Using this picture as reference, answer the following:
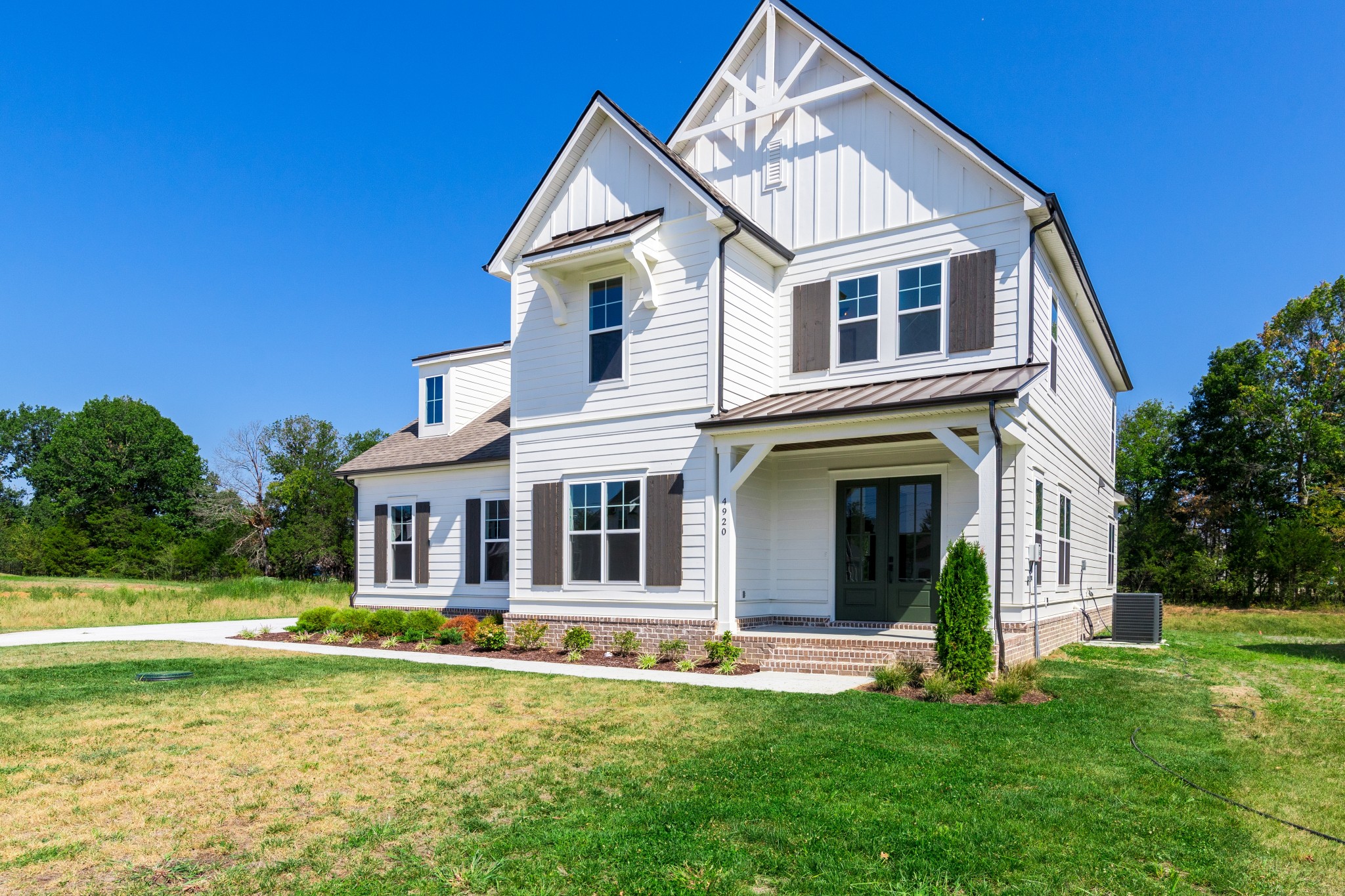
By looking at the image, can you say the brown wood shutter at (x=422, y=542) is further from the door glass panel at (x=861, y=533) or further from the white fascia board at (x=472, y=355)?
the door glass panel at (x=861, y=533)

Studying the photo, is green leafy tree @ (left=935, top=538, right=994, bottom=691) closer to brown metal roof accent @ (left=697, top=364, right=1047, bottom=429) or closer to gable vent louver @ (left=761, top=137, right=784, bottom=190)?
brown metal roof accent @ (left=697, top=364, right=1047, bottom=429)

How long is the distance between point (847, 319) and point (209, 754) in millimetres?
10352

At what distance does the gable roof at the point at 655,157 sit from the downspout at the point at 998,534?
477 centimetres

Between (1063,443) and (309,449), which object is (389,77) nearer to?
(1063,443)

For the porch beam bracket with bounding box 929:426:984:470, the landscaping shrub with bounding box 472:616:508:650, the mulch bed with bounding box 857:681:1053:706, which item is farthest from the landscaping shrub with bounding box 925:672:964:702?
the landscaping shrub with bounding box 472:616:508:650

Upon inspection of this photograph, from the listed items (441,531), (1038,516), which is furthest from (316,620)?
(1038,516)

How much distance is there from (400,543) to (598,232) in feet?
29.5

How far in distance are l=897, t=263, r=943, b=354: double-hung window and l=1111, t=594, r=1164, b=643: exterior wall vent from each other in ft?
22.7

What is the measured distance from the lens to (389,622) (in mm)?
15680

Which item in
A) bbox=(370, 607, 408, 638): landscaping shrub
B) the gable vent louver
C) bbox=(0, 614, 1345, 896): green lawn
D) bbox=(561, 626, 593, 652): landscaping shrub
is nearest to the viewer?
bbox=(0, 614, 1345, 896): green lawn

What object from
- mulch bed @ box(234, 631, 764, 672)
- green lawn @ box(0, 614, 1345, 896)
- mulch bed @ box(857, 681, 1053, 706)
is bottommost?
mulch bed @ box(234, 631, 764, 672)

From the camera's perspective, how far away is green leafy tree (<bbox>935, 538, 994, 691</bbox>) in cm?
962

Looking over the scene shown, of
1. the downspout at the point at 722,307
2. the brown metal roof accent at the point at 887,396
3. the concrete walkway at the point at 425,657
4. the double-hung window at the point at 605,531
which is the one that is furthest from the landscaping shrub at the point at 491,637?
the downspout at the point at 722,307

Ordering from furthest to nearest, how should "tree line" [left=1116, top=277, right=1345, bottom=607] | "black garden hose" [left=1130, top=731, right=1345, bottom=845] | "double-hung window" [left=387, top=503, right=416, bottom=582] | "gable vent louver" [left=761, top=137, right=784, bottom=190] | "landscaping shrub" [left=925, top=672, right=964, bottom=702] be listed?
"tree line" [left=1116, top=277, right=1345, bottom=607] < "double-hung window" [left=387, top=503, right=416, bottom=582] < "gable vent louver" [left=761, top=137, right=784, bottom=190] < "landscaping shrub" [left=925, top=672, right=964, bottom=702] < "black garden hose" [left=1130, top=731, right=1345, bottom=845]
